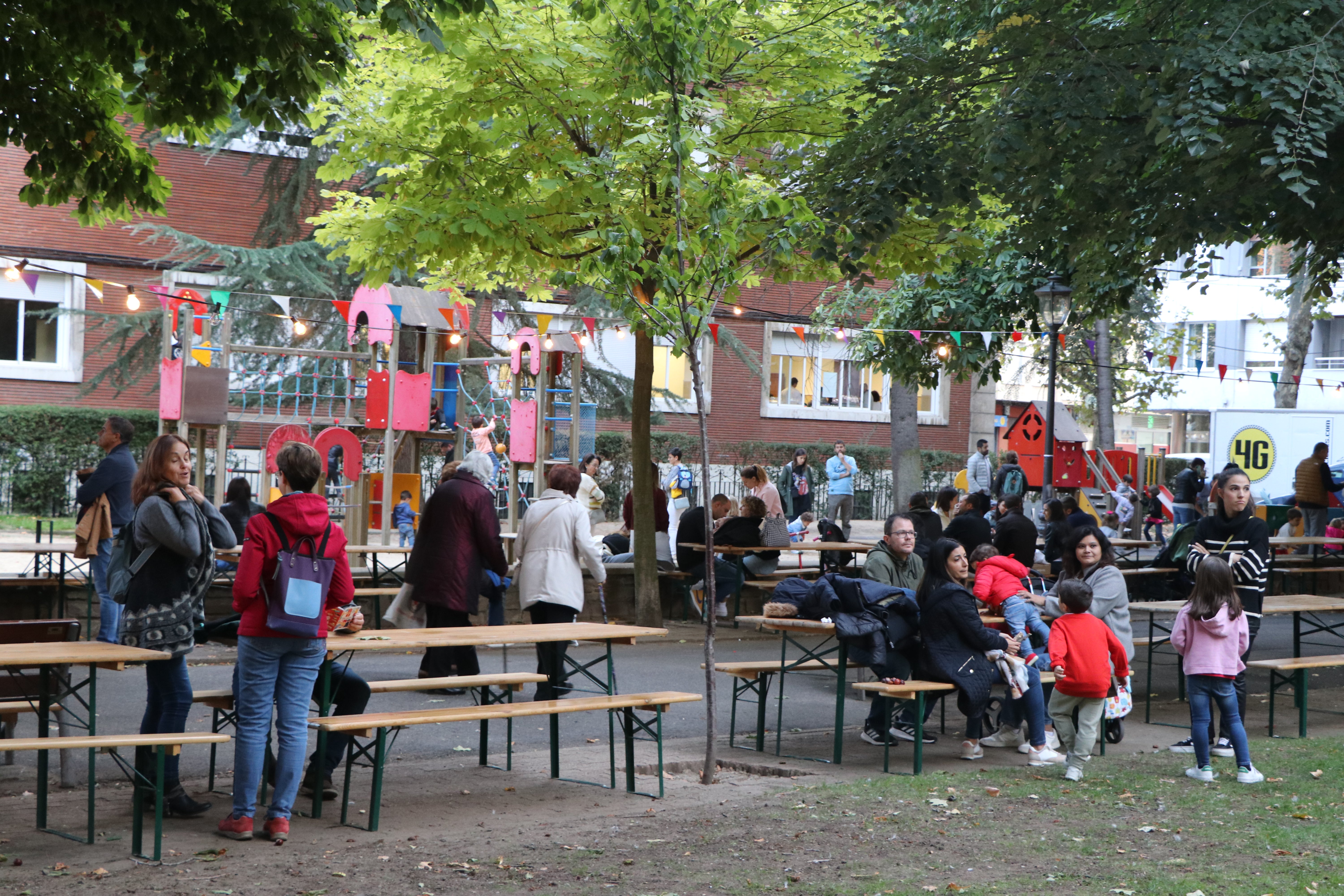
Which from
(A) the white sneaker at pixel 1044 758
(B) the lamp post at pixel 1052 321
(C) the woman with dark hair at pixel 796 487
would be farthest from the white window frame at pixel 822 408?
(A) the white sneaker at pixel 1044 758

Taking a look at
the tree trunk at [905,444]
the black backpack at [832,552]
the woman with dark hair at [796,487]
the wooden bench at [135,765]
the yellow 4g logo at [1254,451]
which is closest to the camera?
the wooden bench at [135,765]

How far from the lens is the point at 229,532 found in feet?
24.3

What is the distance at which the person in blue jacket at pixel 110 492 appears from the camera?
10484mm

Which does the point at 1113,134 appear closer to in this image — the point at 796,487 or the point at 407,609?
the point at 407,609

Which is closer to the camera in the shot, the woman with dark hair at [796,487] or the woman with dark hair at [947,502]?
the woman with dark hair at [947,502]

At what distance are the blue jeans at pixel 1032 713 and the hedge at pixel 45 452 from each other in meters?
18.9

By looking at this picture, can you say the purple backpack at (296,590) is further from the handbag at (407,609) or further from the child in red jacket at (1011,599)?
the child in red jacket at (1011,599)

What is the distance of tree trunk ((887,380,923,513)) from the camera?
25.2 meters

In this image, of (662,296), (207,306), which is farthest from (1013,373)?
(662,296)

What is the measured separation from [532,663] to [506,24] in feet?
18.2

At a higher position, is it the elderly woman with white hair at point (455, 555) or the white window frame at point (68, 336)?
the white window frame at point (68, 336)

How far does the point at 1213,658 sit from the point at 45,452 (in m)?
21.4

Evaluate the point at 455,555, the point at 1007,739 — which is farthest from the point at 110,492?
the point at 1007,739

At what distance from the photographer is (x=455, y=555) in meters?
10.2
